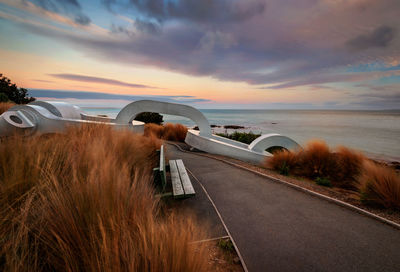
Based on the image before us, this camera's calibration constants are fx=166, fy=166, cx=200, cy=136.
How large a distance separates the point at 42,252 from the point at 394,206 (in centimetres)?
565

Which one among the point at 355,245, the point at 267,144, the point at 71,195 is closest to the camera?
the point at 71,195

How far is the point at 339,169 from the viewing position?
20.0 feet

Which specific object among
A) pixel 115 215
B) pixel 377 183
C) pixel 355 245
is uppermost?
pixel 115 215

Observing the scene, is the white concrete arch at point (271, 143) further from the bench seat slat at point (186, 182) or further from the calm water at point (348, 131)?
the bench seat slat at point (186, 182)

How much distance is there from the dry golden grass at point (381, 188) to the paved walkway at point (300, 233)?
30.0 inches

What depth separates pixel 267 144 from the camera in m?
8.85

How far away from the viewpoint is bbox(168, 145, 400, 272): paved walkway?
84.4 inches

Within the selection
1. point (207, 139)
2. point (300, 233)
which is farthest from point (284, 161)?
point (300, 233)

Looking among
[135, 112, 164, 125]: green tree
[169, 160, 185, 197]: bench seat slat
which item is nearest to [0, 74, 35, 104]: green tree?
[135, 112, 164, 125]: green tree

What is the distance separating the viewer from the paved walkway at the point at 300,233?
2.14m

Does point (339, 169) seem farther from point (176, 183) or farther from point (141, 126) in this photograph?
point (141, 126)

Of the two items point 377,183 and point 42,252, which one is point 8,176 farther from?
point 377,183

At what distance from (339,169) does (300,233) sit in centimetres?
489

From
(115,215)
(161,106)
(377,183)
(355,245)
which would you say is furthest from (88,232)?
(161,106)
